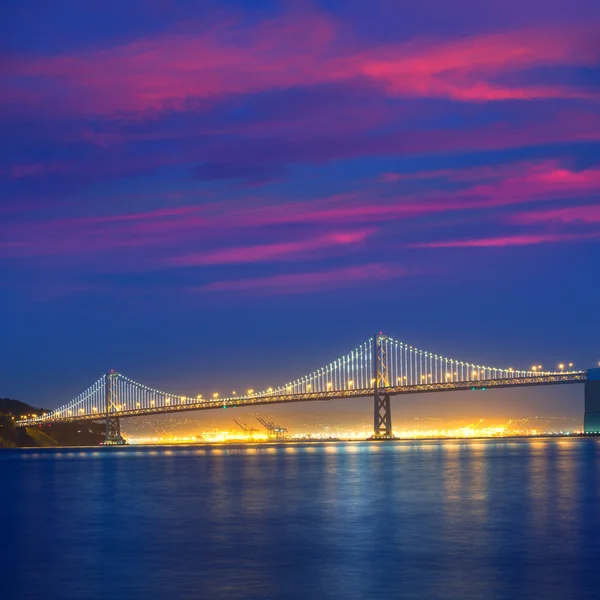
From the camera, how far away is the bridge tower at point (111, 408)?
12256 cm

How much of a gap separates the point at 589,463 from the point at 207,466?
64.3 ft

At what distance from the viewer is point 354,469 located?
55344mm

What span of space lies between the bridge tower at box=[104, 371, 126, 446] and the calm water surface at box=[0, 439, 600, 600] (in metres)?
76.4

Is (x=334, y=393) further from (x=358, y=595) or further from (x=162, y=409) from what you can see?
(x=358, y=595)

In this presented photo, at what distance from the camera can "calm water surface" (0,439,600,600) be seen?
18.9 meters

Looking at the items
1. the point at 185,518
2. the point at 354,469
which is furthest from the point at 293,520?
the point at 354,469

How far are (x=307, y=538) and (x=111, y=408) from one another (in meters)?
102

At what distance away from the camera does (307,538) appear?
83.3ft

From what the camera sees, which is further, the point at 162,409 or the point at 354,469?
the point at 162,409

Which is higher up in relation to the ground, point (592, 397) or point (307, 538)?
point (592, 397)

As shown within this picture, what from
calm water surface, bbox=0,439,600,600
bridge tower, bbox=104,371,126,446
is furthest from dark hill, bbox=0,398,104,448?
calm water surface, bbox=0,439,600,600

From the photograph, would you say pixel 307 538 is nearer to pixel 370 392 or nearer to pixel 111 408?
pixel 370 392

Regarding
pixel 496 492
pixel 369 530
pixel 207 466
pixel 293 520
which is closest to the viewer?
pixel 369 530

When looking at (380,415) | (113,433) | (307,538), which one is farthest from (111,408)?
(307,538)
